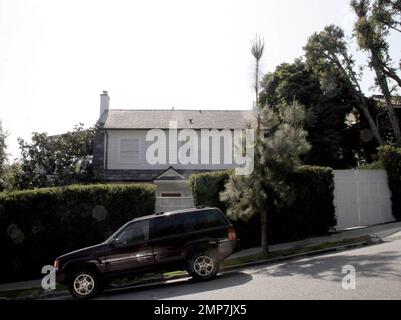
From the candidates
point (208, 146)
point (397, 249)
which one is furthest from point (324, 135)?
point (397, 249)

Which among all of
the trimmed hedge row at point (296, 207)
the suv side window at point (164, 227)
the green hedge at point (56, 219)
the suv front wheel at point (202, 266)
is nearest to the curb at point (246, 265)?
the suv front wheel at point (202, 266)

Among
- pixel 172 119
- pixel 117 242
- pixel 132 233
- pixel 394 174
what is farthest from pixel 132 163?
pixel 117 242

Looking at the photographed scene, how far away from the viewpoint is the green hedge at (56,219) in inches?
547

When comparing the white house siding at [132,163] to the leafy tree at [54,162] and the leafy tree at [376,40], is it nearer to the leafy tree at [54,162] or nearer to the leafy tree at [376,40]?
the leafy tree at [54,162]

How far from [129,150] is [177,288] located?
55.5 ft

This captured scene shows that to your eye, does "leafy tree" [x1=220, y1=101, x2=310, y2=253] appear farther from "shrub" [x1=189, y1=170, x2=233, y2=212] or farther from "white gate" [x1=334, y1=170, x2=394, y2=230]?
"white gate" [x1=334, y1=170, x2=394, y2=230]

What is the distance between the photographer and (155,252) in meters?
10.3

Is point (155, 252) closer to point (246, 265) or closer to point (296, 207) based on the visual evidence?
point (246, 265)

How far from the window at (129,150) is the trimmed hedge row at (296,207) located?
10.5 meters

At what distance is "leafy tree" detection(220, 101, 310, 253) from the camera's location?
12938 mm

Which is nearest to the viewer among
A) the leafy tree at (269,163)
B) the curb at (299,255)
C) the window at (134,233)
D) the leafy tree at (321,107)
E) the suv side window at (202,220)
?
the window at (134,233)
